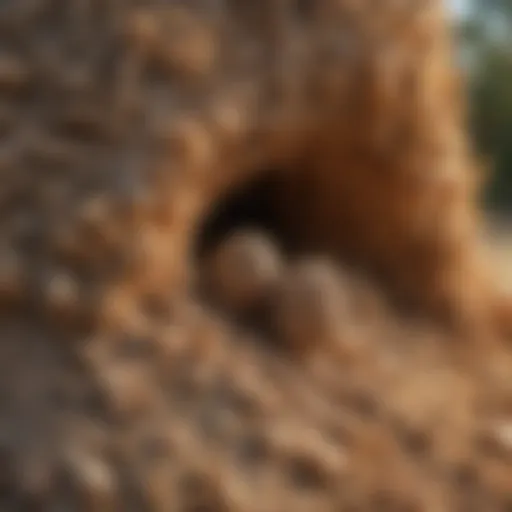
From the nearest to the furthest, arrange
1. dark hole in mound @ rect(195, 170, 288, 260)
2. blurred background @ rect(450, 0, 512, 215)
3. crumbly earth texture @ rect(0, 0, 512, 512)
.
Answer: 1. crumbly earth texture @ rect(0, 0, 512, 512)
2. dark hole in mound @ rect(195, 170, 288, 260)
3. blurred background @ rect(450, 0, 512, 215)

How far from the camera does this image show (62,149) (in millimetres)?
811

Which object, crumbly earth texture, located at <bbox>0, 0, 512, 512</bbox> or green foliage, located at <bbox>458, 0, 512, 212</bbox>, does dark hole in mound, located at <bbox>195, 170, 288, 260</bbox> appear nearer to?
crumbly earth texture, located at <bbox>0, 0, 512, 512</bbox>

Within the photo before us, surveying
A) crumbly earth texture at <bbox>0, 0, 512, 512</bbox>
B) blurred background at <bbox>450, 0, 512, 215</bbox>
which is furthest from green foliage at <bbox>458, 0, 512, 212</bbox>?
crumbly earth texture at <bbox>0, 0, 512, 512</bbox>

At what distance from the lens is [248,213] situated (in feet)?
3.38

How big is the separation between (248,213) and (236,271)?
0.54 feet

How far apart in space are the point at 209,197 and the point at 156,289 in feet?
0.39

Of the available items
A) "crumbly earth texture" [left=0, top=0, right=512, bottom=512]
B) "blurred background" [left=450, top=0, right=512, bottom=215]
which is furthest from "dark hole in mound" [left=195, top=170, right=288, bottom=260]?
"blurred background" [left=450, top=0, right=512, bottom=215]

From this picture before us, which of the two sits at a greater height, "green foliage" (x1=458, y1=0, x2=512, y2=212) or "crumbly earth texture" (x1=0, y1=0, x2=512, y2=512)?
"green foliage" (x1=458, y1=0, x2=512, y2=212)

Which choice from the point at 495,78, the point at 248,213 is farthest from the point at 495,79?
the point at 248,213

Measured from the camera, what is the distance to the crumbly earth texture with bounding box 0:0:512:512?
738 mm

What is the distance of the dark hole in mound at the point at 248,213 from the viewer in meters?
0.97

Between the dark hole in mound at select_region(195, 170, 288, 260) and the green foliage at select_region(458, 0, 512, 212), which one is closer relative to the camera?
the dark hole in mound at select_region(195, 170, 288, 260)

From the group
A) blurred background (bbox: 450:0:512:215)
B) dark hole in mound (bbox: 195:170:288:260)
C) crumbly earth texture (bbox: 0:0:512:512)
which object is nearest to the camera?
crumbly earth texture (bbox: 0:0:512:512)

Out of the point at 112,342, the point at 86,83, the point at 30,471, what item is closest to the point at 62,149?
the point at 86,83
